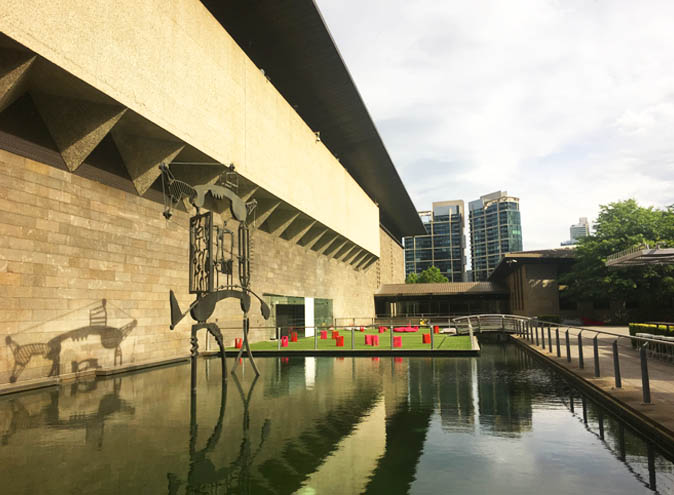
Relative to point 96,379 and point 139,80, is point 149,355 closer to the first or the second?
point 96,379

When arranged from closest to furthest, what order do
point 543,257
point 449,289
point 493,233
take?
1. point 543,257
2. point 449,289
3. point 493,233

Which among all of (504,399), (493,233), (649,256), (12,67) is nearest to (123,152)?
(12,67)

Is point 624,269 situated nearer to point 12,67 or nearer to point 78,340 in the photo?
point 78,340

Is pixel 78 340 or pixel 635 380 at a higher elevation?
pixel 78 340

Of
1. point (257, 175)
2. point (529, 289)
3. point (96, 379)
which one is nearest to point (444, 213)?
point (529, 289)

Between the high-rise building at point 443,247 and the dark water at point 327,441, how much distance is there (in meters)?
157

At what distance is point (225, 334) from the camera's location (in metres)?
25.0

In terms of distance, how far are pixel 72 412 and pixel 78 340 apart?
6493 millimetres

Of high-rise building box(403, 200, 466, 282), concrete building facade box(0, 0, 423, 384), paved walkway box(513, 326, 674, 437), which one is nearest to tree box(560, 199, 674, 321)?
paved walkway box(513, 326, 674, 437)

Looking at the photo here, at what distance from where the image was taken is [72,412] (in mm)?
9492

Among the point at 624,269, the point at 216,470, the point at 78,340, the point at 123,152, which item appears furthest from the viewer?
the point at 624,269

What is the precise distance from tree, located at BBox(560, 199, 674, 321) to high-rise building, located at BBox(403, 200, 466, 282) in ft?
396

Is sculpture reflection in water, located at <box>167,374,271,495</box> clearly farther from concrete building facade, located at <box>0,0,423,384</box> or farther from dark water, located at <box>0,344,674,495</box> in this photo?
concrete building facade, located at <box>0,0,423,384</box>

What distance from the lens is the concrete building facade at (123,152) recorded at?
1303cm
